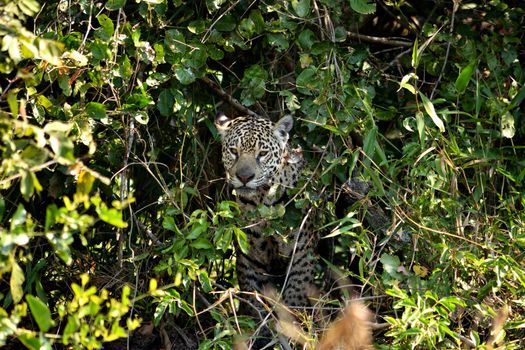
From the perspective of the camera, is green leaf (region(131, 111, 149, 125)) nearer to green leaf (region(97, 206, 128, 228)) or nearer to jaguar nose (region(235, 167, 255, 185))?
jaguar nose (region(235, 167, 255, 185))

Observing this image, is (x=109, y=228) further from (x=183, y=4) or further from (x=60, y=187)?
(x=183, y=4)

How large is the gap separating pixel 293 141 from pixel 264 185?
1.32 feet

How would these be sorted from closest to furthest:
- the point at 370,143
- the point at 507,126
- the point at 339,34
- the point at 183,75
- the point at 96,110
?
the point at 370,143, the point at 96,110, the point at 183,75, the point at 507,126, the point at 339,34

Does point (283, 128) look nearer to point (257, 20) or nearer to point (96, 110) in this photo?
point (257, 20)

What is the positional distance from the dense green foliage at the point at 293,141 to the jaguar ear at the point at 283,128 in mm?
145

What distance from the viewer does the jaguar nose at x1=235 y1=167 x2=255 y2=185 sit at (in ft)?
20.4

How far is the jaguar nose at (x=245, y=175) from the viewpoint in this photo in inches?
245

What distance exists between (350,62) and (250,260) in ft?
5.56

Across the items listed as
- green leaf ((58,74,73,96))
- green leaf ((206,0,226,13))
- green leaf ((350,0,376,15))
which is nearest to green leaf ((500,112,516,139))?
green leaf ((350,0,376,15))

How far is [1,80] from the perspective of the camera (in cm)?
616

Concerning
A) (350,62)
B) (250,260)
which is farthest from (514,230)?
(250,260)

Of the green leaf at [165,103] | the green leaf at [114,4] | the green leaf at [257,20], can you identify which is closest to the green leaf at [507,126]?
the green leaf at [257,20]

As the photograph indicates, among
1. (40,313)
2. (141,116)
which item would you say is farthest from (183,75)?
(40,313)

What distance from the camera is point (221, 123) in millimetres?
6762
